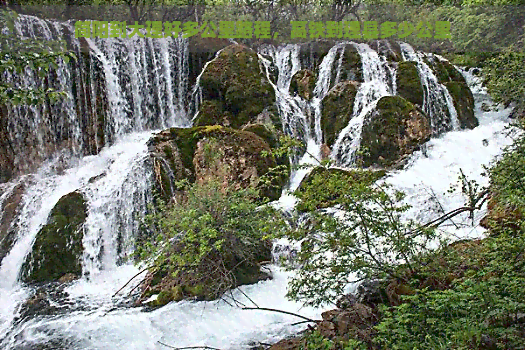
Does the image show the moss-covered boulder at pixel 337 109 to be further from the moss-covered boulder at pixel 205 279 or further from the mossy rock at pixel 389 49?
the moss-covered boulder at pixel 205 279

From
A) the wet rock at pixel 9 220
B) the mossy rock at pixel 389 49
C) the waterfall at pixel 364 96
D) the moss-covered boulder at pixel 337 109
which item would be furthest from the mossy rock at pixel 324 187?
the mossy rock at pixel 389 49

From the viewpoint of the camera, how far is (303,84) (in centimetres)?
1405

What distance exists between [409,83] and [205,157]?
24.0 ft

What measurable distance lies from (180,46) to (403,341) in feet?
45.4

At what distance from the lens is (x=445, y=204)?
26.8ft

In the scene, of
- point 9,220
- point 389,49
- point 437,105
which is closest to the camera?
point 9,220

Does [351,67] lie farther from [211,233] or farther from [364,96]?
[211,233]

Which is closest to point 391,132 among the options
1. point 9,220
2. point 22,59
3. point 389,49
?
point 389,49

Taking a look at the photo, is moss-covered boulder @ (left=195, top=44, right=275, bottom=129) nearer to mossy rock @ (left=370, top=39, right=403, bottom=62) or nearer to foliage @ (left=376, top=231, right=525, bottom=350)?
mossy rock @ (left=370, top=39, right=403, bottom=62)

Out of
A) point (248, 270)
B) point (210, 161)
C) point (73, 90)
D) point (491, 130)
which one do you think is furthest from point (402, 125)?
point (73, 90)

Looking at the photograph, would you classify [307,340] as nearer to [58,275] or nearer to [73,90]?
[58,275]

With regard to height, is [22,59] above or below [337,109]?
above

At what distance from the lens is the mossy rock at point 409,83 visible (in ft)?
42.2

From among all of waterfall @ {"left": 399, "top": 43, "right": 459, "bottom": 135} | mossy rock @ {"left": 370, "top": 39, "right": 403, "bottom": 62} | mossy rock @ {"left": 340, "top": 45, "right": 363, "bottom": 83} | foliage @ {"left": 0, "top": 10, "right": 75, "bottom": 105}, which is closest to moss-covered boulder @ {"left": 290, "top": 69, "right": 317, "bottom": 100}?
mossy rock @ {"left": 340, "top": 45, "right": 363, "bottom": 83}
